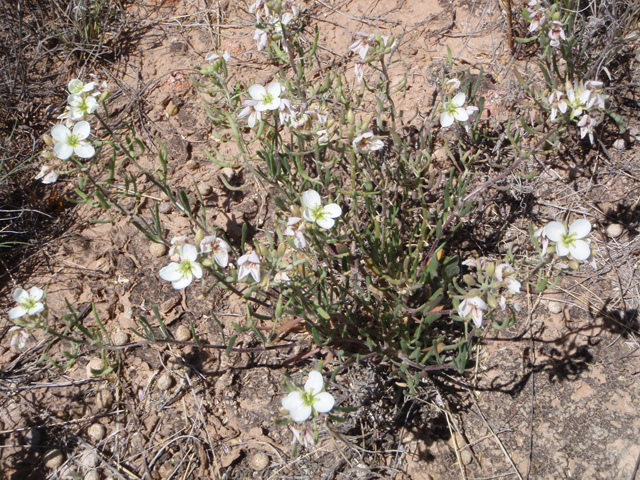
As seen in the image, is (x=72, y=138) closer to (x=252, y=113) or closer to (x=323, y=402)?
(x=252, y=113)

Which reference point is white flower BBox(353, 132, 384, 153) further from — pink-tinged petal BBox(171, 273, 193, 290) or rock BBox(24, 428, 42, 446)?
rock BBox(24, 428, 42, 446)

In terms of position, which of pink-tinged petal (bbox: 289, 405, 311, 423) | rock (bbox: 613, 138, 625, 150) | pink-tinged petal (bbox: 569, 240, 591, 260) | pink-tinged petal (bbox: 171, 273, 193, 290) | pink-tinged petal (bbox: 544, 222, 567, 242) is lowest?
pink-tinged petal (bbox: 289, 405, 311, 423)

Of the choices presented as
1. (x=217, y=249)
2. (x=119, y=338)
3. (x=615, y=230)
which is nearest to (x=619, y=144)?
(x=615, y=230)

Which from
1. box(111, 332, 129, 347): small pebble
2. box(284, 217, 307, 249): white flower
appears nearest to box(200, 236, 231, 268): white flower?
box(284, 217, 307, 249): white flower

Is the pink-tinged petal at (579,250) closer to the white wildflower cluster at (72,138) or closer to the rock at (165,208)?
the white wildflower cluster at (72,138)

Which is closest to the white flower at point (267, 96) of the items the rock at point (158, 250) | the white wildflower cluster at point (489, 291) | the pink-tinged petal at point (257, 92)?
the pink-tinged petal at point (257, 92)

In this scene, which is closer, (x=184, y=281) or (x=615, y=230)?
(x=184, y=281)
